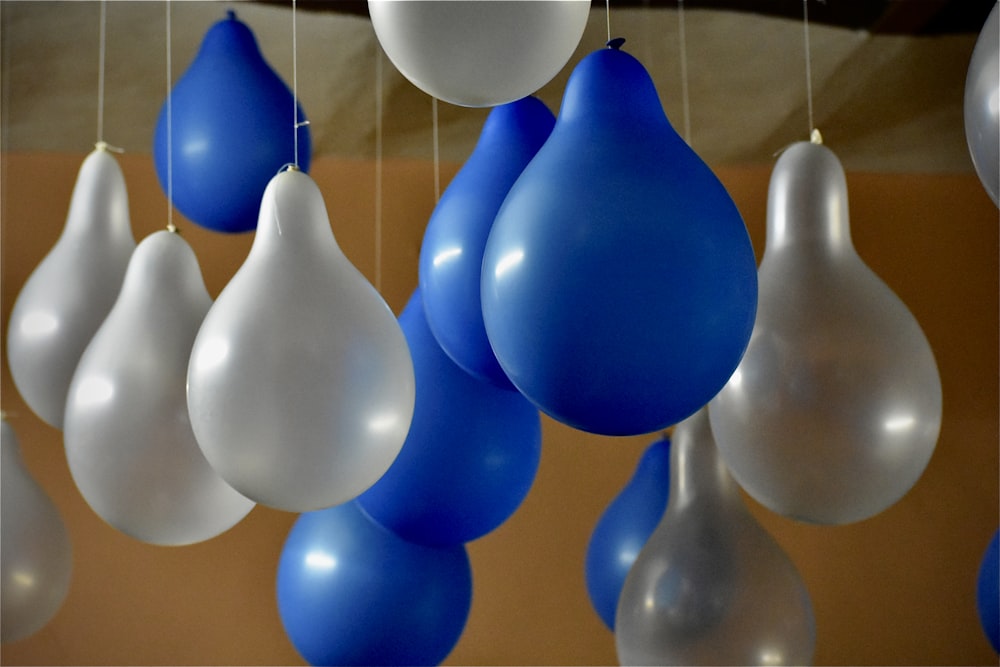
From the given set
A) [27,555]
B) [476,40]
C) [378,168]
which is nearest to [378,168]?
[378,168]

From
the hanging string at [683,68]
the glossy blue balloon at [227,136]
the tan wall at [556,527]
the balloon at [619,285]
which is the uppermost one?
the hanging string at [683,68]

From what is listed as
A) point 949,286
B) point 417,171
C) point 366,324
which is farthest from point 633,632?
point 949,286

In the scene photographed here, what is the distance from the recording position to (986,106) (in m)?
0.89

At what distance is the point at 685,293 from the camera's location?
75 centimetres

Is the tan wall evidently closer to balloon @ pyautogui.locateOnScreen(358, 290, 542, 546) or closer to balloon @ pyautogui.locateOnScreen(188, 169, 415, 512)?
balloon @ pyautogui.locateOnScreen(358, 290, 542, 546)

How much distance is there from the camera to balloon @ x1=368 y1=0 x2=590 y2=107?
741 millimetres

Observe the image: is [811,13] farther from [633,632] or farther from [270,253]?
[270,253]

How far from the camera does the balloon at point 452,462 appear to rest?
112 centimetres

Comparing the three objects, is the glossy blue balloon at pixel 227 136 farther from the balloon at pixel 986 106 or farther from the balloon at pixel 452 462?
the balloon at pixel 986 106

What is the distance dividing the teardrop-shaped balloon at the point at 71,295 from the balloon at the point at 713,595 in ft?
2.28

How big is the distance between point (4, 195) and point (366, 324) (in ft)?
5.41

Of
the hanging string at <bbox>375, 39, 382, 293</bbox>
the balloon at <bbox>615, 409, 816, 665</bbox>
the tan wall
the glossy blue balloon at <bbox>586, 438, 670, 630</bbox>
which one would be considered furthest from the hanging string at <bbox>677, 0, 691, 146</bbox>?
the balloon at <bbox>615, 409, 816, 665</bbox>

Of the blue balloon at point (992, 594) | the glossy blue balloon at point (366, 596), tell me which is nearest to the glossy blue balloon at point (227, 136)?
the glossy blue balloon at point (366, 596)

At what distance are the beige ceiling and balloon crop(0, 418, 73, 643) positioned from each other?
106 centimetres
